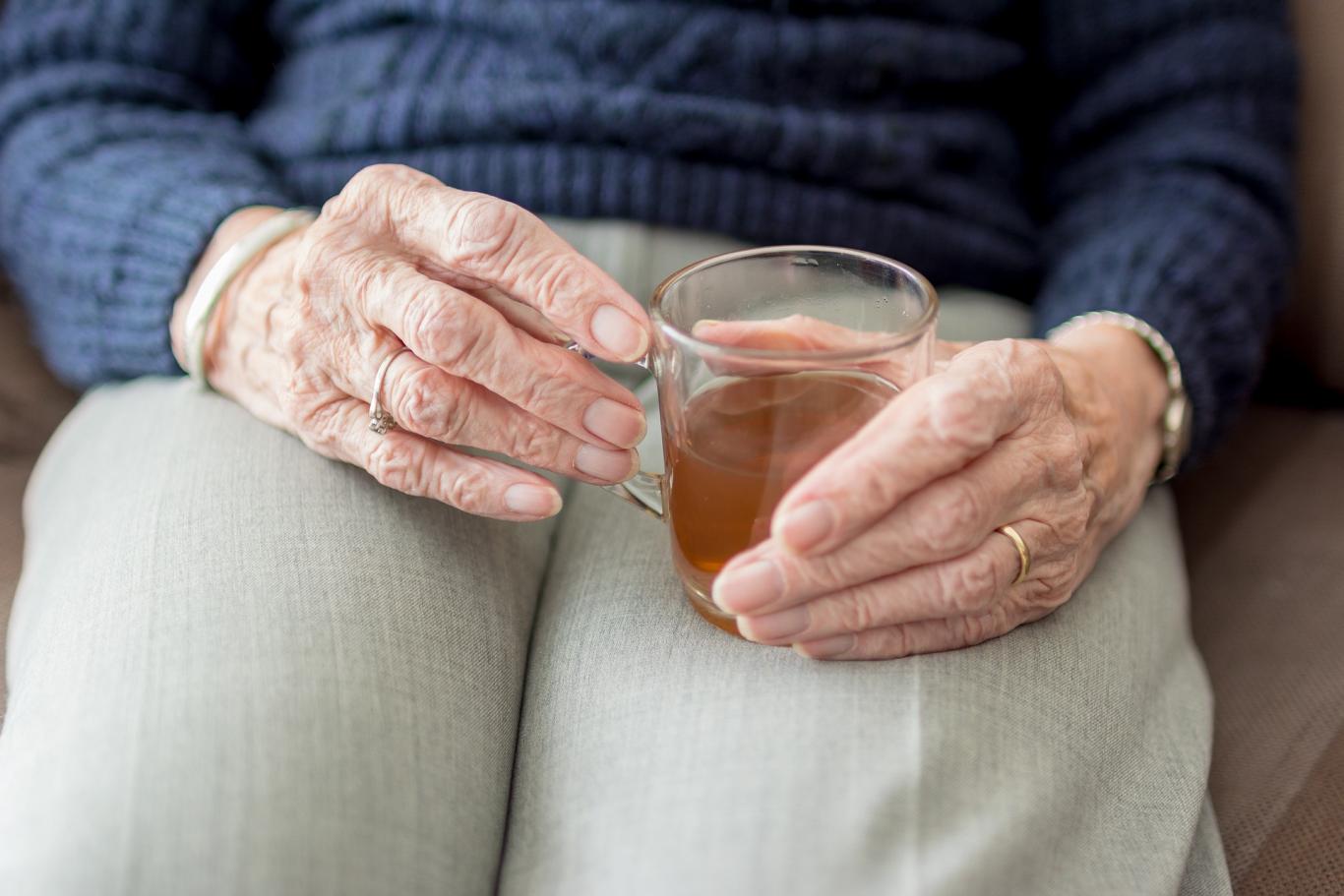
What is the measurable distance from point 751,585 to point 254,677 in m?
0.30

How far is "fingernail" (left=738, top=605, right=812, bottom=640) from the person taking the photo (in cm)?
65

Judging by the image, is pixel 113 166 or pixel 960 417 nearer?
pixel 960 417

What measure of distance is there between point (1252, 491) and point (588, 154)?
75cm

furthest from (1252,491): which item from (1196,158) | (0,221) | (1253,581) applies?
(0,221)

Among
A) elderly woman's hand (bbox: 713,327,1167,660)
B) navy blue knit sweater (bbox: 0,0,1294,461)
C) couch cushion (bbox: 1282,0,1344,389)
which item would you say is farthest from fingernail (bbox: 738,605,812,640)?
couch cushion (bbox: 1282,0,1344,389)

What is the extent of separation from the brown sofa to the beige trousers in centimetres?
5

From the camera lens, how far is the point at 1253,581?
99 cm

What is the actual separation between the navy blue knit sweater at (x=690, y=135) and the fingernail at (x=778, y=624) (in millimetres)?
475

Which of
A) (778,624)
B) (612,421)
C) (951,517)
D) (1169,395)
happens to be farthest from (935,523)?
(1169,395)

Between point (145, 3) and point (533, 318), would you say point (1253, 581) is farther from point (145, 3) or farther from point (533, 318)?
point (145, 3)

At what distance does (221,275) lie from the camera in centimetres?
90

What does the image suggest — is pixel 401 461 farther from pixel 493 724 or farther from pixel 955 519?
pixel 955 519

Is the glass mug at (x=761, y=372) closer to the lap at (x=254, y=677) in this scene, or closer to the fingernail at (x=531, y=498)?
the fingernail at (x=531, y=498)

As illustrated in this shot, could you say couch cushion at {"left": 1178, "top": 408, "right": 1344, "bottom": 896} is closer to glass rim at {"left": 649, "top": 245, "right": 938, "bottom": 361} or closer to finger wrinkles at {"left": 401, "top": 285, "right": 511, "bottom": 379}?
glass rim at {"left": 649, "top": 245, "right": 938, "bottom": 361}
